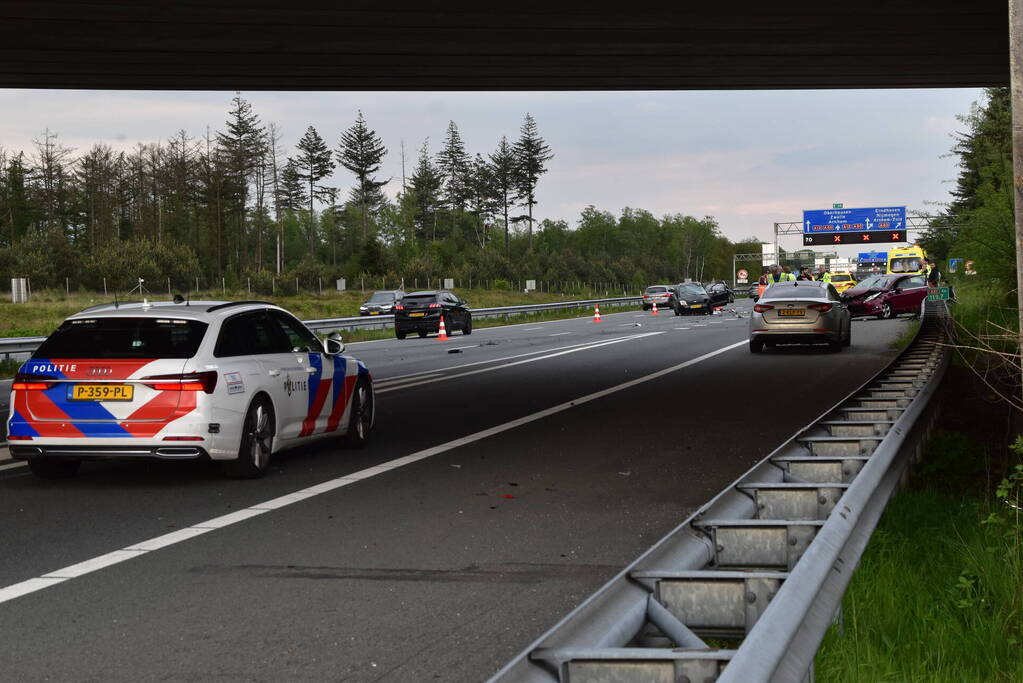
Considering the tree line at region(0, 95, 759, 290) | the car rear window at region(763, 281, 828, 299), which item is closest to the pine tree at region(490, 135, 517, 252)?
the tree line at region(0, 95, 759, 290)

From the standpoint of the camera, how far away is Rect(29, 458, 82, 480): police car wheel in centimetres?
1004

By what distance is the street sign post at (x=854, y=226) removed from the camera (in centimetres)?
8831

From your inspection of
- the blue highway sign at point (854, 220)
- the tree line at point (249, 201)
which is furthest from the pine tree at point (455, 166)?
the blue highway sign at point (854, 220)

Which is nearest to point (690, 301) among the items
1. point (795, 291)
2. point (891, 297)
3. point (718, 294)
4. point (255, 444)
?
point (718, 294)

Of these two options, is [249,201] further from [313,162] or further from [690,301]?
[690,301]

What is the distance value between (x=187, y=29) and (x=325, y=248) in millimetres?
147059

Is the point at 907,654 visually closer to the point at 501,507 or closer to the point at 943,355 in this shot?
the point at 501,507

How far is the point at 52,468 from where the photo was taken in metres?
10.1

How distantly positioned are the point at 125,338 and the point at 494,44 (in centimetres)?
1050

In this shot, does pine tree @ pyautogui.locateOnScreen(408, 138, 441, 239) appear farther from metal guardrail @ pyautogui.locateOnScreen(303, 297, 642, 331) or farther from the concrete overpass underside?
the concrete overpass underside

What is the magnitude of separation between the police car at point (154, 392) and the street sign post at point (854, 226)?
8321 cm

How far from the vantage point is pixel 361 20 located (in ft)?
55.3

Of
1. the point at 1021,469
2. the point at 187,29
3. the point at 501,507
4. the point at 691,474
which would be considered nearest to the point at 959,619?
the point at 1021,469

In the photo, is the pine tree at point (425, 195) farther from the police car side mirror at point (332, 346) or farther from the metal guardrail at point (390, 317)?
the police car side mirror at point (332, 346)
